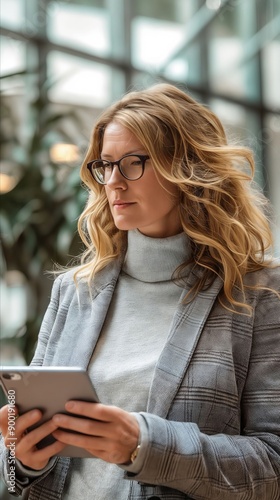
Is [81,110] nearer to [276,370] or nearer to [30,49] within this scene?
[30,49]

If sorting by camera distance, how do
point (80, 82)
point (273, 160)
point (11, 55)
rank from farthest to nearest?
point (273, 160) < point (80, 82) < point (11, 55)

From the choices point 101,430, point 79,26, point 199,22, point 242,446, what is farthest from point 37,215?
point 101,430

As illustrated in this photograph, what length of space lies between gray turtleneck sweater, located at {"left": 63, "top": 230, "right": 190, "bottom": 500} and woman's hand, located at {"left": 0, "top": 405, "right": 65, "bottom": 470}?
0.50 ft

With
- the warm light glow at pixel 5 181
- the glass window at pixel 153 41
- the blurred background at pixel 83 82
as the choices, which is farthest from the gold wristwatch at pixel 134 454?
the glass window at pixel 153 41

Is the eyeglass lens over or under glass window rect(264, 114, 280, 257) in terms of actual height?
under

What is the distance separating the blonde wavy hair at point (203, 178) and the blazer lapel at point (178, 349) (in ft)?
0.10

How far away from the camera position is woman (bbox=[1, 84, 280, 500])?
1572 millimetres

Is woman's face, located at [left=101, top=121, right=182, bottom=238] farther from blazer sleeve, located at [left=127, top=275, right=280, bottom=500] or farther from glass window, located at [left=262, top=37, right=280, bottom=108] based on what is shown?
glass window, located at [left=262, top=37, right=280, bottom=108]

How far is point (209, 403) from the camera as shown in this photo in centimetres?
166

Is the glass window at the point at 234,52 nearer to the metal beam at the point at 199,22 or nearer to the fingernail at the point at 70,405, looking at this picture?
the metal beam at the point at 199,22

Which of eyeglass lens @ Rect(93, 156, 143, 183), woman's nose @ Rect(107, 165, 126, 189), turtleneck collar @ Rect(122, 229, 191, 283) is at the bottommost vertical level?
turtleneck collar @ Rect(122, 229, 191, 283)

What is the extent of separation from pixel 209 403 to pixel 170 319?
0.22 metres

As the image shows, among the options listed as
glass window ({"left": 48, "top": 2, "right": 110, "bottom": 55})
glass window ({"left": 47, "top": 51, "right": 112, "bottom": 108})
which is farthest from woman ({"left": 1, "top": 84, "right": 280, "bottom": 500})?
glass window ({"left": 48, "top": 2, "right": 110, "bottom": 55})

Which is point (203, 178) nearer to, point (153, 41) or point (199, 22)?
point (153, 41)
